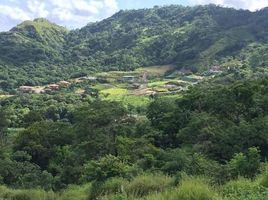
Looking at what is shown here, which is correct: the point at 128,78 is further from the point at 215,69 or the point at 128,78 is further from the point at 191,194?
the point at 191,194

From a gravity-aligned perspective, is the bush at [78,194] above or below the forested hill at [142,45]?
below

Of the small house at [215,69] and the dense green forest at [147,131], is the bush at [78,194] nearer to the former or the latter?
the dense green forest at [147,131]

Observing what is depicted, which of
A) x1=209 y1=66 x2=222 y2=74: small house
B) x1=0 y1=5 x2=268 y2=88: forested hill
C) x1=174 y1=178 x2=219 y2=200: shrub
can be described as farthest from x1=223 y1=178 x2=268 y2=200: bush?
x1=209 y1=66 x2=222 y2=74: small house

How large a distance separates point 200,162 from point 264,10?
12457 cm

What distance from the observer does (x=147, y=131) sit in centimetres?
3222

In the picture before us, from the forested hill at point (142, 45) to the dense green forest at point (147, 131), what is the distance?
597 millimetres

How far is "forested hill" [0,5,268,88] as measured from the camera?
352ft

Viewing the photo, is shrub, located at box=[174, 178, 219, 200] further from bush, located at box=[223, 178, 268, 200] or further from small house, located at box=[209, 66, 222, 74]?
small house, located at box=[209, 66, 222, 74]

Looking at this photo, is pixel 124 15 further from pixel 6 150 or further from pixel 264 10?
pixel 6 150

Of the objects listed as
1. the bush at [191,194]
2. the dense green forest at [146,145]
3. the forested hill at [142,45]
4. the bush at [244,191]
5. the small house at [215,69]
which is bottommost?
the dense green forest at [146,145]

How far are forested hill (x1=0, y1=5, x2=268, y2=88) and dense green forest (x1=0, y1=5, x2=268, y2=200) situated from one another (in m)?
0.60

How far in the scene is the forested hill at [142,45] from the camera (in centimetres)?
10731

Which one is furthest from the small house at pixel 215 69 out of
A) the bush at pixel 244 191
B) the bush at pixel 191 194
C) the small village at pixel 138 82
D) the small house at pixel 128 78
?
the bush at pixel 191 194

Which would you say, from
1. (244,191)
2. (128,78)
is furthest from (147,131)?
(128,78)
